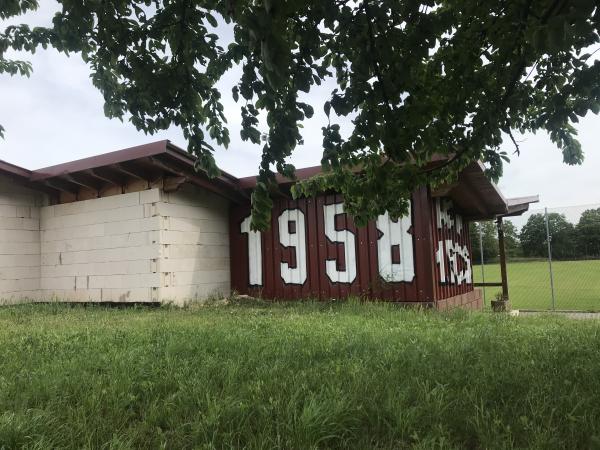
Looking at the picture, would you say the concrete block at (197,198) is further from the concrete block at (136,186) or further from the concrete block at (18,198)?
the concrete block at (18,198)

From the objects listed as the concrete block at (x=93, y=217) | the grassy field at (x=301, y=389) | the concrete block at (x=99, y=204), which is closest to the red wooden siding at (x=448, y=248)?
the grassy field at (x=301, y=389)

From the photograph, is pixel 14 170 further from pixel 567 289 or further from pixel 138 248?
pixel 567 289

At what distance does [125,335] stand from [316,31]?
402 cm

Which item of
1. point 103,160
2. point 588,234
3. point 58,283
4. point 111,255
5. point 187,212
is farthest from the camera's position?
point 588,234

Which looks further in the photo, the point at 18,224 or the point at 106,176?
the point at 18,224

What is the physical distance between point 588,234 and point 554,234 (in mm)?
952

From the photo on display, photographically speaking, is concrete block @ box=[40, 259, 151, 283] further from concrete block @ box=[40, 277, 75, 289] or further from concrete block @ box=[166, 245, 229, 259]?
concrete block @ box=[166, 245, 229, 259]

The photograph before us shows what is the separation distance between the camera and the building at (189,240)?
370 inches

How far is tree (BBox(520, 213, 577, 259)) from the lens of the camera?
44.7ft

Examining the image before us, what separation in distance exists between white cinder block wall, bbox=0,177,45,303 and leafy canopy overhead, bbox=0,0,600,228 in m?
7.27

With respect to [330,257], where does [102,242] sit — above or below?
above

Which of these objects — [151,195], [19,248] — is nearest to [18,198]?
[19,248]

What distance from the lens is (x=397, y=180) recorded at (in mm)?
4371

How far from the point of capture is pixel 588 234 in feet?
44.9
